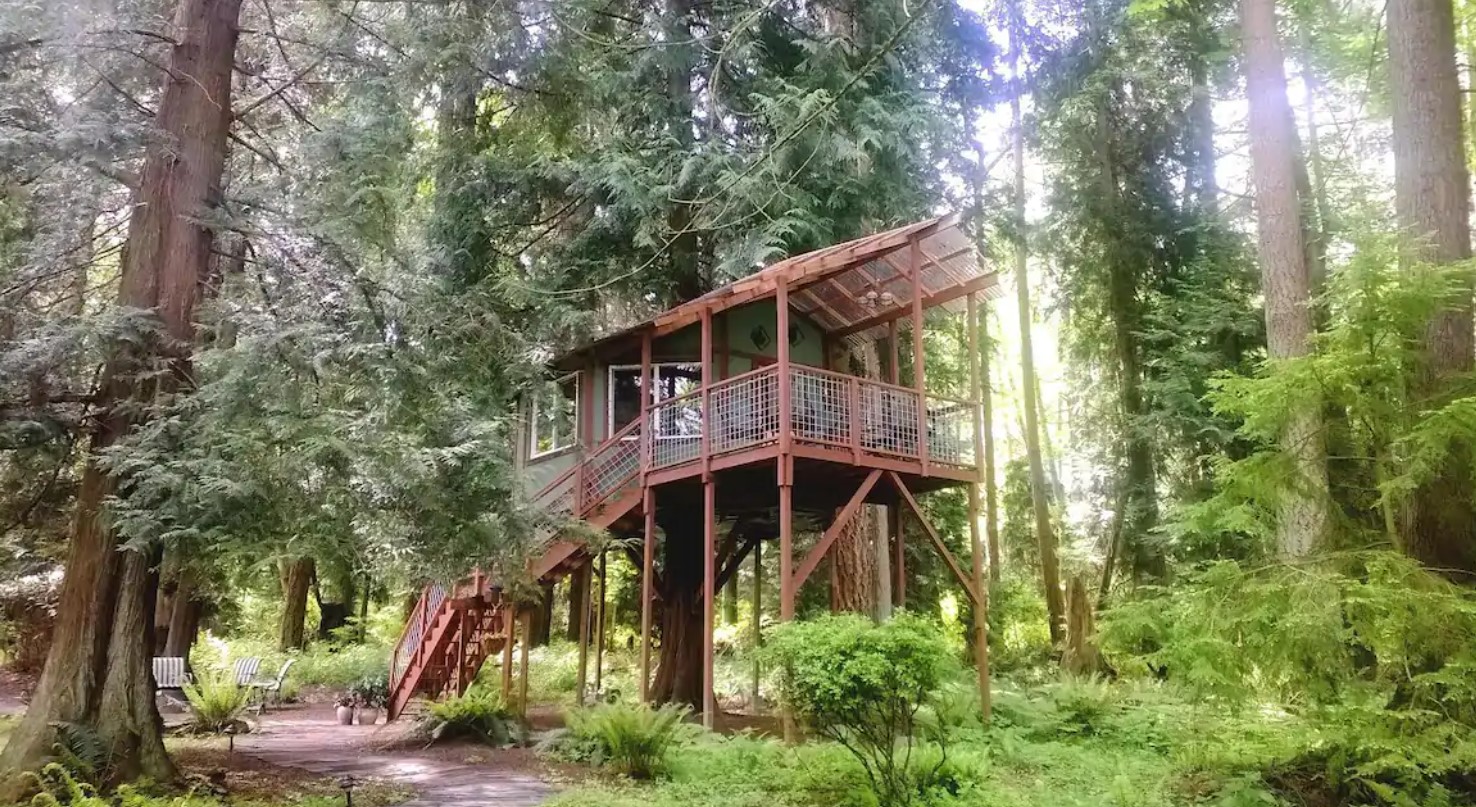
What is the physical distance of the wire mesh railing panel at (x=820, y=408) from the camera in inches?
439

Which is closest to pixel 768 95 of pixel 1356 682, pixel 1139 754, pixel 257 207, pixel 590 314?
pixel 590 314

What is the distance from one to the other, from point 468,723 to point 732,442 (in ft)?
15.1

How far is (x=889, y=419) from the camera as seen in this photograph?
11891 mm

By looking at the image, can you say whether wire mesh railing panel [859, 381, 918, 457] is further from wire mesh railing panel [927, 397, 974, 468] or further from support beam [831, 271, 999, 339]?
support beam [831, 271, 999, 339]

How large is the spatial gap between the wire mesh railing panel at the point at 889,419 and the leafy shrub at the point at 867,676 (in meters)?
4.38

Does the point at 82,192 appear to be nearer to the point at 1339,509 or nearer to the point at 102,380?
the point at 102,380

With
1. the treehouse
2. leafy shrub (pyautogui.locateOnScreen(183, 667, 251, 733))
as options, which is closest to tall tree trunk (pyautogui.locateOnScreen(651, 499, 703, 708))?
the treehouse

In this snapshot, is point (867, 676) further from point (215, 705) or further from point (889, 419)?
point (215, 705)

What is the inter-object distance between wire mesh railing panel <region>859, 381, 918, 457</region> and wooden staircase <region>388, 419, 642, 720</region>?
332cm

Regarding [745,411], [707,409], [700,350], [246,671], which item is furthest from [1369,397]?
[246,671]

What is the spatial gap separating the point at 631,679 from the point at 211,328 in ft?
42.8

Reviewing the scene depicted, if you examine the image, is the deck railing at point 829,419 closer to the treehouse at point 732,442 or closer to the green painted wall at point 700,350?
the treehouse at point 732,442

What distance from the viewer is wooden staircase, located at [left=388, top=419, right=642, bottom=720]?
1273 cm

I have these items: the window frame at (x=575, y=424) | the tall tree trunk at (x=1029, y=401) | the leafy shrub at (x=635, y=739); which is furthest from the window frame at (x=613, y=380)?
the tall tree trunk at (x=1029, y=401)
